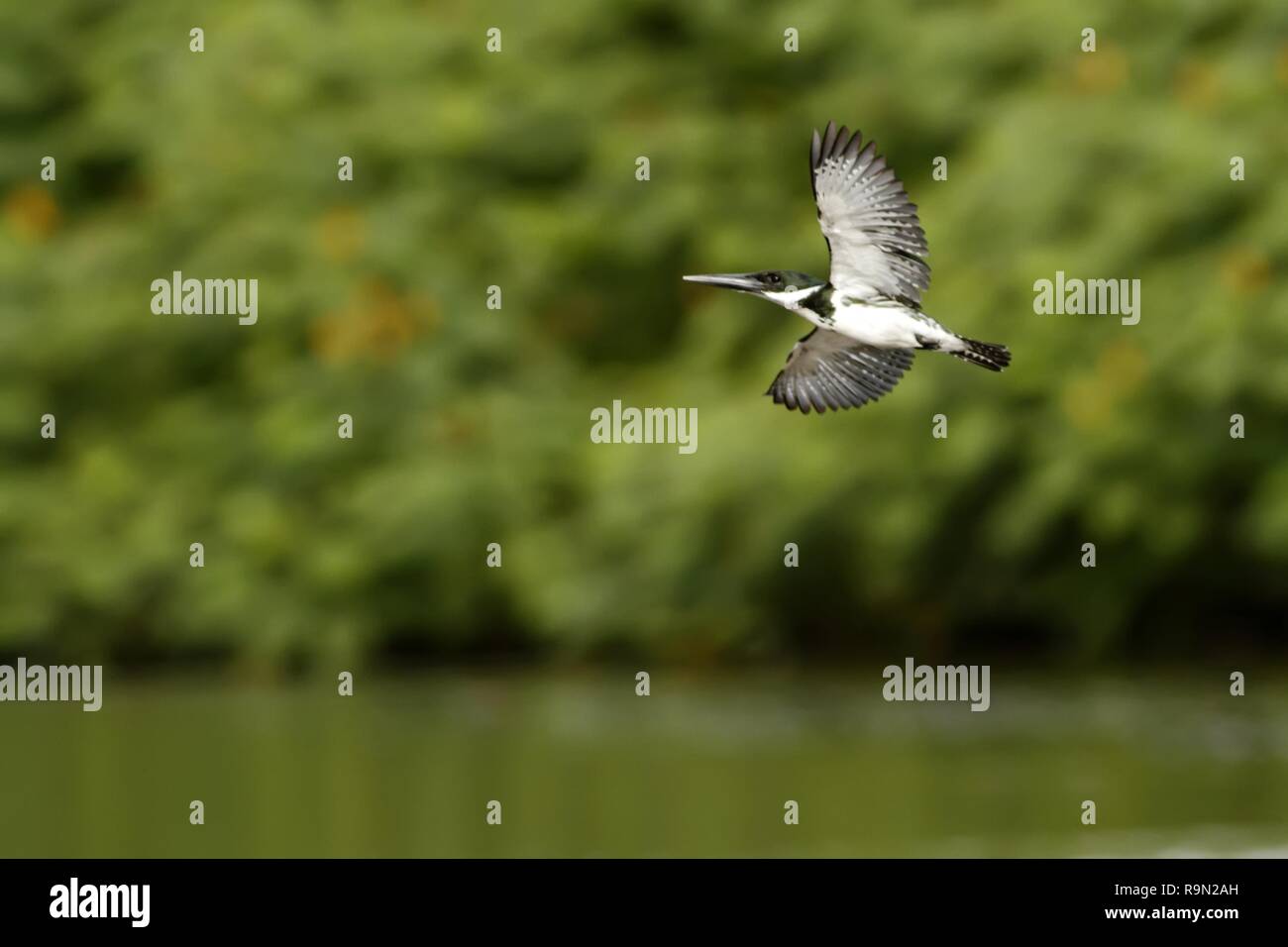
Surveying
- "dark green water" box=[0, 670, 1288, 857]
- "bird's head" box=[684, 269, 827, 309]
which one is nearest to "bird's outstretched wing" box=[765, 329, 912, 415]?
"bird's head" box=[684, 269, 827, 309]

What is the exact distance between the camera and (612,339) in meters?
22.2

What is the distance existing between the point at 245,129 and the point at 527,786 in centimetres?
913

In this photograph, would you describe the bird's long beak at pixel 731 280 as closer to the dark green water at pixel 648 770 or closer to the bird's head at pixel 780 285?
the bird's head at pixel 780 285

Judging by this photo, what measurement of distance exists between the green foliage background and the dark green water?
93 cm

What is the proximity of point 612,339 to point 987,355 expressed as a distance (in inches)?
722

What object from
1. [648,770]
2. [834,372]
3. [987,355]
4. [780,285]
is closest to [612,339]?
[648,770]

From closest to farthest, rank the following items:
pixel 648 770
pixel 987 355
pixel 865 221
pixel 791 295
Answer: pixel 987 355 < pixel 791 295 < pixel 865 221 < pixel 648 770

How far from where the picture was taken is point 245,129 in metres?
22.7

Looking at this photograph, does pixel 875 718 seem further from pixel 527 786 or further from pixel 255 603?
pixel 255 603

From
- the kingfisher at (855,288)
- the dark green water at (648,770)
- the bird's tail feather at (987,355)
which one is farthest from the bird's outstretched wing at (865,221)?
the dark green water at (648,770)

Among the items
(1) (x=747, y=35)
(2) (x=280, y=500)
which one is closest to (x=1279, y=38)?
(1) (x=747, y=35)

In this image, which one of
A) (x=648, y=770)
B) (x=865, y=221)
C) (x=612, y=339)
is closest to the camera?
(x=865, y=221)

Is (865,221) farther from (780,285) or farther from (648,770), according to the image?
(648,770)

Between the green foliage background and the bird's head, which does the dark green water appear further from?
the bird's head
